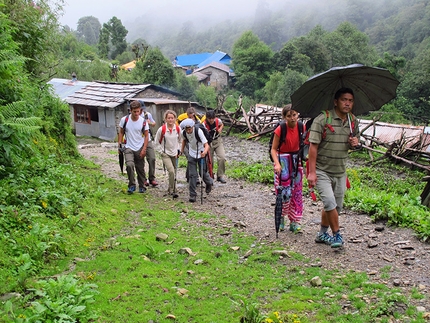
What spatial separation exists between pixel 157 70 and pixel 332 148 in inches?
1464

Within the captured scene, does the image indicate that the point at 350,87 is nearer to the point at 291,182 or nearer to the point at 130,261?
the point at 291,182

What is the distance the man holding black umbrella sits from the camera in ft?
16.7

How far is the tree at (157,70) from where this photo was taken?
40.2m

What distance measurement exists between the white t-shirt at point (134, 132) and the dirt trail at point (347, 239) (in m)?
1.31

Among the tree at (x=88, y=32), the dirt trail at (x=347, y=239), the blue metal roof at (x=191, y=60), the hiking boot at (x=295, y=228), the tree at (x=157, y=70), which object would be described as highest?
the tree at (x=88, y=32)

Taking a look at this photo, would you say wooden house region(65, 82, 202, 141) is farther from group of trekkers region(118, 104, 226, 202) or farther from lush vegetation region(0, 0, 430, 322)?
lush vegetation region(0, 0, 430, 322)

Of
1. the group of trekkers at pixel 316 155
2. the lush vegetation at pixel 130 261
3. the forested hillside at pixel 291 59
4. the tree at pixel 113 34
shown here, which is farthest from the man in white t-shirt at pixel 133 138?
the tree at pixel 113 34

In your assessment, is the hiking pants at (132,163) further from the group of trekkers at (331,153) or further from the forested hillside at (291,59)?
the forested hillside at (291,59)

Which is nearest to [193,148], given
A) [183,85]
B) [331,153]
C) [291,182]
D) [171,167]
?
[171,167]

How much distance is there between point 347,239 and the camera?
238 inches

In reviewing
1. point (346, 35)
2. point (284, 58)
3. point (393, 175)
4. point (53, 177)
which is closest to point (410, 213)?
point (53, 177)

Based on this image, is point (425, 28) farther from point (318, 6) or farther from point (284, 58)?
point (318, 6)

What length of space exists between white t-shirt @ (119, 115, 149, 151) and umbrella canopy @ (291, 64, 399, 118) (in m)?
4.24

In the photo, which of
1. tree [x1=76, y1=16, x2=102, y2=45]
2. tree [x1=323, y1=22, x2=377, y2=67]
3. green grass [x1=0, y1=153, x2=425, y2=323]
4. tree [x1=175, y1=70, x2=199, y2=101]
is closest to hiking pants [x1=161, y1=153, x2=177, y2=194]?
green grass [x1=0, y1=153, x2=425, y2=323]
